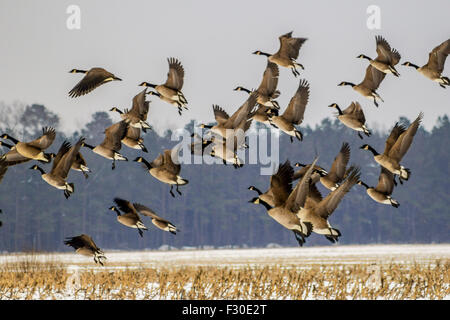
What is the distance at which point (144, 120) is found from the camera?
53.7 ft

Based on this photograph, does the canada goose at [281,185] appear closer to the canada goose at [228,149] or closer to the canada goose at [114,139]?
the canada goose at [228,149]

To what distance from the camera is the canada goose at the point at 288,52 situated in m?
17.5

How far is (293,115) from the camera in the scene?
54.3ft

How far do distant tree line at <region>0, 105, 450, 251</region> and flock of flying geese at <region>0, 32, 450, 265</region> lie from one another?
53675 millimetres

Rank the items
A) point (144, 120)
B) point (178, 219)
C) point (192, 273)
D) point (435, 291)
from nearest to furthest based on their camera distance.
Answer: point (144, 120) → point (435, 291) → point (192, 273) → point (178, 219)

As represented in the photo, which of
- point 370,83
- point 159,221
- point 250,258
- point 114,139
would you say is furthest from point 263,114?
point 250,258

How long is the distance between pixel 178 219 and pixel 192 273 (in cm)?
5696

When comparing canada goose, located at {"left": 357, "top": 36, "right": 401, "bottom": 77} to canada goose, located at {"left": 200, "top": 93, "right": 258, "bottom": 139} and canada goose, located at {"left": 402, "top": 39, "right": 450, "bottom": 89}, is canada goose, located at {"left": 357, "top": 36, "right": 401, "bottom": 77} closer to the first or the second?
canada goose, located at {"left": 402, "top": 39, "right": 450, "bottom": 89}

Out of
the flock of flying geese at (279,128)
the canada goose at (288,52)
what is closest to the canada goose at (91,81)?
the flock of flying geese at (279,128)

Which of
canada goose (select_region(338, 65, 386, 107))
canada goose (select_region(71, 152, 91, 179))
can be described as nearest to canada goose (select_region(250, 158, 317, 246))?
canada goose (select_region(71, 152, 91, 179))

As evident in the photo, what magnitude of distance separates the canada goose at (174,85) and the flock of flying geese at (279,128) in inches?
0.8

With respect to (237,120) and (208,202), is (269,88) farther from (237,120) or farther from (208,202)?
(208,202)
